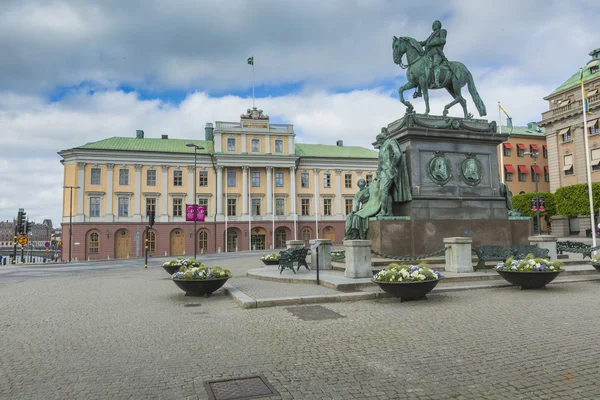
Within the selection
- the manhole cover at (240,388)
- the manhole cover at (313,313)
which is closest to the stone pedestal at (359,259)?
the manhole cover at (313,313)

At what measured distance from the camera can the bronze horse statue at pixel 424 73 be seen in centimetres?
1636

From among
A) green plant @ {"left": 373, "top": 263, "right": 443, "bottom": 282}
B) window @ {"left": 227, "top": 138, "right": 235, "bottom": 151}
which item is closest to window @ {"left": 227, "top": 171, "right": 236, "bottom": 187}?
window @ {"left": 227, "top": 138, "right": 235, "bottom": 151}

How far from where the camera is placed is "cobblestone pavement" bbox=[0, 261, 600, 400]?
14.7 ft

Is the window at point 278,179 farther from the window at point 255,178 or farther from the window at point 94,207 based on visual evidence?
the window at point 94,207

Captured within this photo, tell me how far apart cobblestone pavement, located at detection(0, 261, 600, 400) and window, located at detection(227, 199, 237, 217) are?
169 feet

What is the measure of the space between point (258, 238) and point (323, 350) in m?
56.3

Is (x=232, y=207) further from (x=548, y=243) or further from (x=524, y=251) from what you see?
(x=524, y=251)

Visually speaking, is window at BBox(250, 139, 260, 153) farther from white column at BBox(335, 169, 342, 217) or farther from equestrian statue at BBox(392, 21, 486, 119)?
equestrian statue at BBox(392, 21, 486, 119)

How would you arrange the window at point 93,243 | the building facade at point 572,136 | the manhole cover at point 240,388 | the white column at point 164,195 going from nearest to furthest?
the manhole cover at point 240,388
the building facade at point 572,136
the window at point 93,243
the white column at point 164,195

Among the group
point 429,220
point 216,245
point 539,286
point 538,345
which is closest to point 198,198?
point 216,245

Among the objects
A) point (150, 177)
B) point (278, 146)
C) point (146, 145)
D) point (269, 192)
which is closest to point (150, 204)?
point (150, 177)

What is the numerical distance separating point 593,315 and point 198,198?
2216 inches

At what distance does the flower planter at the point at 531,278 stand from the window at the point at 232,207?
2070 inches

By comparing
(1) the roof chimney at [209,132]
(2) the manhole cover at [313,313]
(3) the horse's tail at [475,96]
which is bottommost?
(2) the manhole cover at [313,313]
